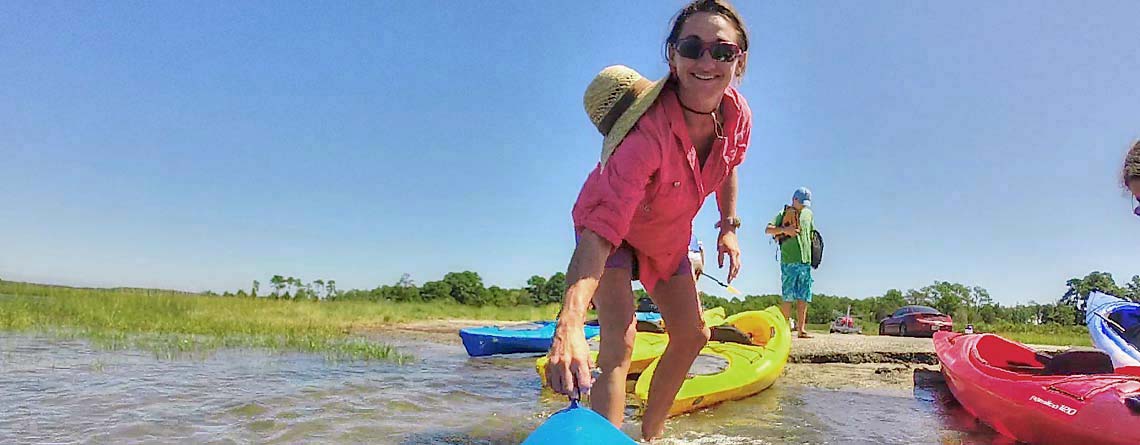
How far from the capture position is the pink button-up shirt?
1.96m

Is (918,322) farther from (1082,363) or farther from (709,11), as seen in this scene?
(709,11)

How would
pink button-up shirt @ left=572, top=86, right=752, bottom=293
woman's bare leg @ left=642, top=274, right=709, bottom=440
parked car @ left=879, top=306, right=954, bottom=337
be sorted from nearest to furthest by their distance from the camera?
pink button-up shirt @ left=572, top=86, right=752, bottom=293 → woman's bare leg @ left=642, top=274, right=709, bottom=440 → parked car @ left=879, top=306, right=954, bottom=337

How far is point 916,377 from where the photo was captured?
6.56 metres

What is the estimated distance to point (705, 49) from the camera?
2203 mm

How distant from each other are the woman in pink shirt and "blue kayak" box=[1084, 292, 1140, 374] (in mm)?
2823

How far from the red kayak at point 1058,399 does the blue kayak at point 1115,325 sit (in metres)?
0.39

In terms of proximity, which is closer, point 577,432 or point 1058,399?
point 577,432

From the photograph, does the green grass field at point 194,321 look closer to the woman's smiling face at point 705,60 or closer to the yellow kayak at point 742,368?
the yellow kayak at point 742,368

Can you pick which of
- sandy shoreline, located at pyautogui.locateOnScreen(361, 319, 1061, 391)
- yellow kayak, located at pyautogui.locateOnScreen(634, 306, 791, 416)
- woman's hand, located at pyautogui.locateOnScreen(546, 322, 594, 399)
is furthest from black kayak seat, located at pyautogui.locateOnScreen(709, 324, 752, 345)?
woman's hand, located at pyautogui.locateOnScreen(546, 322, 594, 399)

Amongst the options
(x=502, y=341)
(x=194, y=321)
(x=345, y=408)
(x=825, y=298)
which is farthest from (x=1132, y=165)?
(x=825, y=298)

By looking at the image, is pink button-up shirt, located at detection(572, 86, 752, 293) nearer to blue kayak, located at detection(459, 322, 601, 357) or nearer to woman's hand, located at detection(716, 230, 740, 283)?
woman's hand, located at detection(716, 230, 740, 283)

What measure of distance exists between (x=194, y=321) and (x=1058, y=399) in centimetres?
1247

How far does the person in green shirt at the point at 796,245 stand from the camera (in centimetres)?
855

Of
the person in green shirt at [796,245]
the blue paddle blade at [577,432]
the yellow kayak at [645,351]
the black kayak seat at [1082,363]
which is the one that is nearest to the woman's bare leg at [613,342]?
the blue paddle blade at [577,432]
